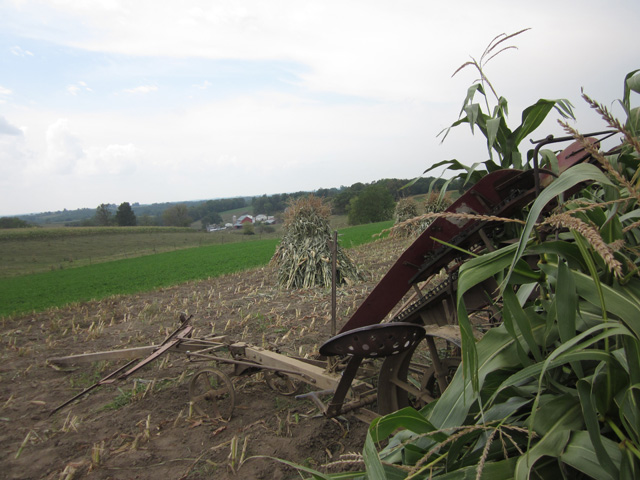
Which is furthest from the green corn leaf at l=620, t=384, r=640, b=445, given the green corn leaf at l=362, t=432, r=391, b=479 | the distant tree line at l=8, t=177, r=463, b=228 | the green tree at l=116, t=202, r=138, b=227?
the green tree at l=116, t=202, r=138, b=227

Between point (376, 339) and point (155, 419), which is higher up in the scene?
point (376, 339)

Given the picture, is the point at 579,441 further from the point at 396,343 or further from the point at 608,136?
the point at 396,343

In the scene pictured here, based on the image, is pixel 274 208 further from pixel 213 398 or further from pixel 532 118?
pixel 532 118

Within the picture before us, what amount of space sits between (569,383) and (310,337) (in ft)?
18.0

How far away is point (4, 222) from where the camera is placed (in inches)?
2202

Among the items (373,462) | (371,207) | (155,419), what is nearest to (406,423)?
(373,462)

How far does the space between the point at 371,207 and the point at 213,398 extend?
57255mm

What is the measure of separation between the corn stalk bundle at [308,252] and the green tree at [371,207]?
4780cm

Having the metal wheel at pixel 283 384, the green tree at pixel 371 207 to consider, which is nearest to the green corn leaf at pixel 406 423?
the metal wheel at pixel 283 384

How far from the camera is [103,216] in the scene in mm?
72250

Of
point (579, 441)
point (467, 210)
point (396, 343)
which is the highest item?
point (467, 210)

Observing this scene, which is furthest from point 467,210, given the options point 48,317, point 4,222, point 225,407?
point 4,222

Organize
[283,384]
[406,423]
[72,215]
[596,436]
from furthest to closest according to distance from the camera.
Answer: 1. [72,215]
2. [283,384]
3. [406,423]
4. [596,436]

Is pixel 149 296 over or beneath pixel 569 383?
beneath
